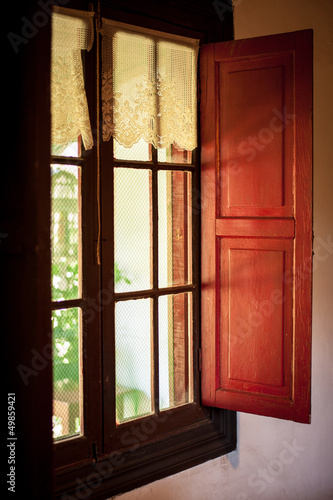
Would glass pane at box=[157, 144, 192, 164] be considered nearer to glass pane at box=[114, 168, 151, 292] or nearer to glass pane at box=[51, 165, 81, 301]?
glass pane at box=[114, 168, 151, 292]

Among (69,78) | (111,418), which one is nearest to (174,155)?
(69,78)

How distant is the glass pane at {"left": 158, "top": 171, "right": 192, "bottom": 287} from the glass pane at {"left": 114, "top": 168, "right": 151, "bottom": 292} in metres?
0.10

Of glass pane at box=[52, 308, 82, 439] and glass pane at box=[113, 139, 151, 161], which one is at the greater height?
glass pane at box=[113, 139, 151, 161]

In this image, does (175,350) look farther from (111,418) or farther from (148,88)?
(148,88)

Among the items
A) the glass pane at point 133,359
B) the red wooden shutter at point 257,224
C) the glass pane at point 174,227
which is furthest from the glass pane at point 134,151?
the glass pane at point 133,359

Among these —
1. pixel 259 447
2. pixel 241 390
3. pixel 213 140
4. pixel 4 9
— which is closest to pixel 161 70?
pixel 213 140

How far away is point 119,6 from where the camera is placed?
7.31 feet

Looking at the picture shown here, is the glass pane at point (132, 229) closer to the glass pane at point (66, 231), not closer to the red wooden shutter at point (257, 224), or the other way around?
the glass pane at point (66, 231)

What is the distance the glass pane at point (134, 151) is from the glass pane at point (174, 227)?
0.39 ft

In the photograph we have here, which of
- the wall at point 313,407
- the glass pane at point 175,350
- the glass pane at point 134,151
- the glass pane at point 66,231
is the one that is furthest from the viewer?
the wall at point 313,407

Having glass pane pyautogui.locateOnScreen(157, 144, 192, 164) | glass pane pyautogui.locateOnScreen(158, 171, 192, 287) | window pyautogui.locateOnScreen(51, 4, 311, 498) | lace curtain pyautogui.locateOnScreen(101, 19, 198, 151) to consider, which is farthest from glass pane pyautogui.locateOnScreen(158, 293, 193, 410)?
lace curtain pyautogui.locateOnScreen(101, 19, 198, 151)

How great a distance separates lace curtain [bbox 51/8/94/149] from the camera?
6.52 feet

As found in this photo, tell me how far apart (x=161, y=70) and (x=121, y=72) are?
22cm

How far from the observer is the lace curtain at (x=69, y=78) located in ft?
6.52
